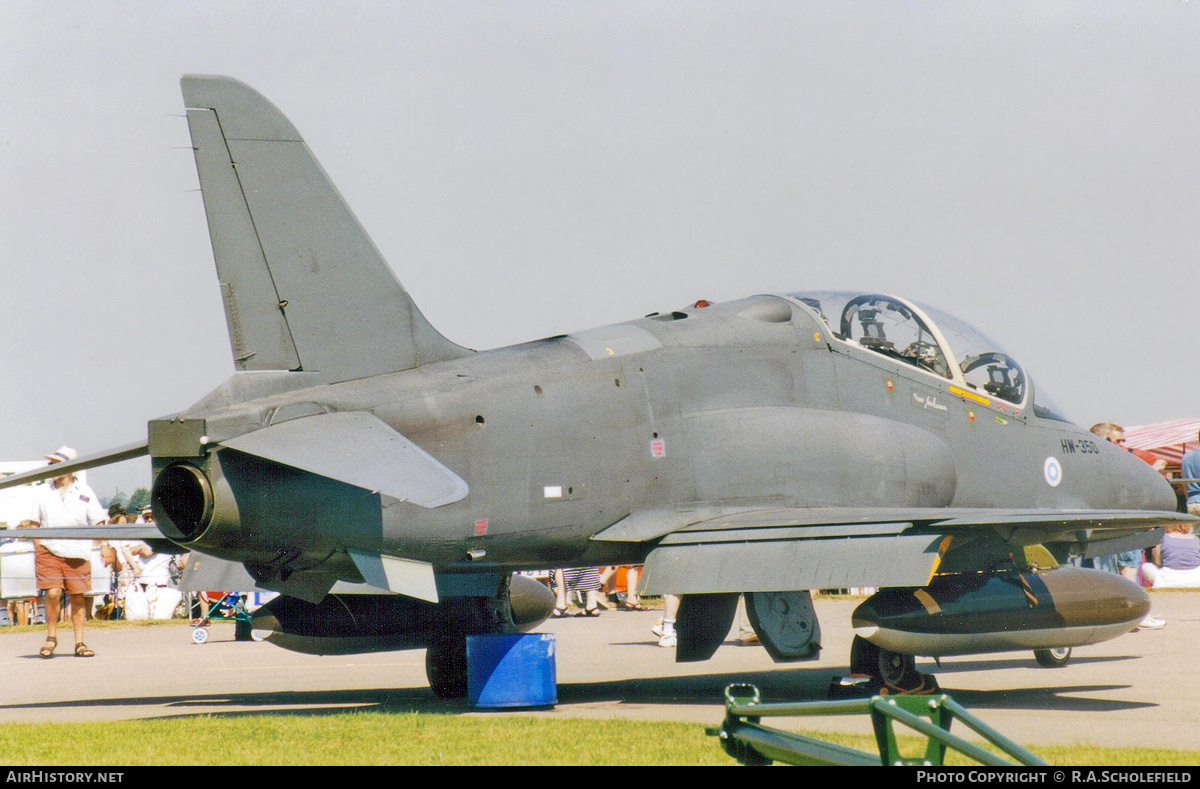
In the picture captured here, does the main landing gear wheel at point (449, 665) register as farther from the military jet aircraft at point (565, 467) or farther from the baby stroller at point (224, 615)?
the baby stroller at point (224, 615)

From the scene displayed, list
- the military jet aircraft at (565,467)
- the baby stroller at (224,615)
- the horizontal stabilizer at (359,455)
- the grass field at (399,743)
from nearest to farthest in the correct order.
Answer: the grass field at (399,743) < the horizontal stabilizer at (359,455) < the military jet aircraft at (565,467) < the baby stroller at (224,615)

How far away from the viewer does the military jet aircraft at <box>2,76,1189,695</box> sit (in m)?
8.27

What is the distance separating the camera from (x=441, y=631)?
11.1m

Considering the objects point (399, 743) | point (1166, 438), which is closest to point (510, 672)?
point (399, 743)

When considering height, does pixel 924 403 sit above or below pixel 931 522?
above

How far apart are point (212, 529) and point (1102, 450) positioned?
28.0 ft

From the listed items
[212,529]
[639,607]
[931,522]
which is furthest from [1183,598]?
[212,529]

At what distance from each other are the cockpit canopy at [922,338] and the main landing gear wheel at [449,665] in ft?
14.0

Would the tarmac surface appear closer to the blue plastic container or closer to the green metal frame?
the blue plastic container

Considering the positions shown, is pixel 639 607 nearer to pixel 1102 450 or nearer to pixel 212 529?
pixel 1102 450

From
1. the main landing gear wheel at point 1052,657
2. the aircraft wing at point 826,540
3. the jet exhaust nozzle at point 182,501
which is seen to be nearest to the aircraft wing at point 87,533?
the jet exhaust nozzle at point 182,501

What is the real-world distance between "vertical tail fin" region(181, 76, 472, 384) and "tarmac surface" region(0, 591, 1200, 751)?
2.87m

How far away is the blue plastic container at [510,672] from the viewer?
958cm

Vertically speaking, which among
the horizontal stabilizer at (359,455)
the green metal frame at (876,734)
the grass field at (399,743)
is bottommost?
the grass field at (399,743)
